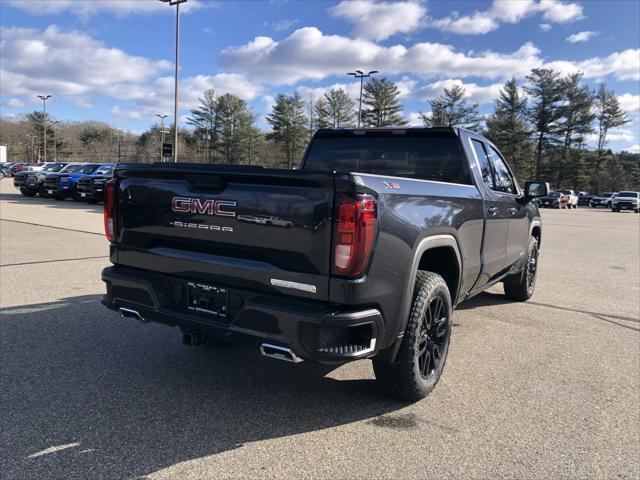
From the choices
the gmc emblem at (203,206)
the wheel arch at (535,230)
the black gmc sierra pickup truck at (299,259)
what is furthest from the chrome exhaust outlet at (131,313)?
the wheel arch at (535,230)

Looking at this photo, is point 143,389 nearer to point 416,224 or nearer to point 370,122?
point 416,224

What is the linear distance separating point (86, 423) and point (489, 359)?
3.23 m

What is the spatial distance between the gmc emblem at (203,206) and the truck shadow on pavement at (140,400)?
130cm

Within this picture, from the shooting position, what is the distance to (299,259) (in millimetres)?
2820

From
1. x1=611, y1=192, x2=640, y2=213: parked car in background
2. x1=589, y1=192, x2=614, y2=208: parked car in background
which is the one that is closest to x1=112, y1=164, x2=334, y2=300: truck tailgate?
x1=611, y1=192, x2=640, y2=213: parked car in background

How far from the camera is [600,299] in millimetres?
7023

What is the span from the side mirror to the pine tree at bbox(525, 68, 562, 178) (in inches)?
2803

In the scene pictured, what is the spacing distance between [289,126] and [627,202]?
133 feet

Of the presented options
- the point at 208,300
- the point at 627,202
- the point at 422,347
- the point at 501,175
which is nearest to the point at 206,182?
the point at 208,300

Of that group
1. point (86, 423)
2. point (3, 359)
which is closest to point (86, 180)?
point (3, 359)

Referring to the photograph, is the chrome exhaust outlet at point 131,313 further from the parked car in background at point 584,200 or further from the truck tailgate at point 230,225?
the parked car in background at point 584,200

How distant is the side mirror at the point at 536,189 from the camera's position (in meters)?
5.76

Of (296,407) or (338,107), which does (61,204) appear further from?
(338,107)

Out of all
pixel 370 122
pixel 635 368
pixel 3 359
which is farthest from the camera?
pixel 370 122
